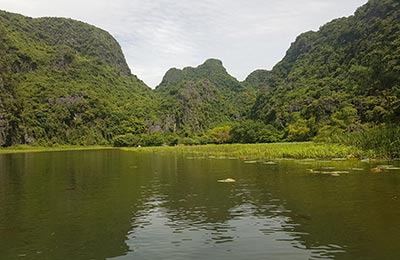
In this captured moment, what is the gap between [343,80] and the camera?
12431 cm

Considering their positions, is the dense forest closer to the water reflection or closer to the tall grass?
the tall grass

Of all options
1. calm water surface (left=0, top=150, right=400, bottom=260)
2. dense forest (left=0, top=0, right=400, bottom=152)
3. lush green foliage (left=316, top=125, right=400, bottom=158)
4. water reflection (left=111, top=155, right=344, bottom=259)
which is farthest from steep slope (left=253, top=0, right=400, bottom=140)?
water reflection (left=111, top=155, right=344, bottom=259)

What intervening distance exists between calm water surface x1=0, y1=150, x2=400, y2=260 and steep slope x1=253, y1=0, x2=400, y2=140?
118ft

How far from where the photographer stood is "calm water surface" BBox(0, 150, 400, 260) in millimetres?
14445

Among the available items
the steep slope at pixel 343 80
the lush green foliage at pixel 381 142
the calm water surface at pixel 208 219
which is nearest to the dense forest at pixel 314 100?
the steep slope at pixel 343 80

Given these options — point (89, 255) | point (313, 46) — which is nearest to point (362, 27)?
point (313, 46)

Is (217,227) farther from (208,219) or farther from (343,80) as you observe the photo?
(343,80)

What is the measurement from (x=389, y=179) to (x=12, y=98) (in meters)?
169

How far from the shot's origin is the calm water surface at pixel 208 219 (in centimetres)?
1445

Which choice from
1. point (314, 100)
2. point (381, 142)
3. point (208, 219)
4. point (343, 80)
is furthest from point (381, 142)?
point (343, 80)

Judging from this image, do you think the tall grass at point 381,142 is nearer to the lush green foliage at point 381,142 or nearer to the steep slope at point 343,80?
the lush green foliage at point 381,142

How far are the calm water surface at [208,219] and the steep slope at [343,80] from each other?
36.1 m

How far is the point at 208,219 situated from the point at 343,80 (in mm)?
114363

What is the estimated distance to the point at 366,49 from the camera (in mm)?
125812
